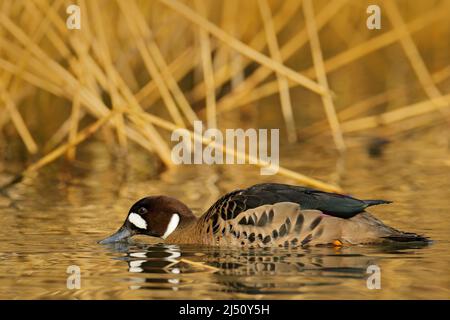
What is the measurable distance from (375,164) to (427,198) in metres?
2.14

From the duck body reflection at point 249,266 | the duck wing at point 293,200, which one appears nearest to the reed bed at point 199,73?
the duck wing at point 293,200

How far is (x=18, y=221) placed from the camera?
30.9ft

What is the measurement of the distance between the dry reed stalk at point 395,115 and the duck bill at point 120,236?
15.9ft

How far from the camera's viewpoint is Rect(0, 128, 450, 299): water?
6801 millimetres

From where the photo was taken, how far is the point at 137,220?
8961 mm

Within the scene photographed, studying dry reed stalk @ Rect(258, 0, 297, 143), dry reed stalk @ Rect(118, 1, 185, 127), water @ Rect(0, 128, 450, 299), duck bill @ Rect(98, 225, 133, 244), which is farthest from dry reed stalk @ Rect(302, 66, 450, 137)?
duck bill @ Rect(98, 225, 133, 244)

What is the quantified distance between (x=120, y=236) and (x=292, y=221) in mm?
1302

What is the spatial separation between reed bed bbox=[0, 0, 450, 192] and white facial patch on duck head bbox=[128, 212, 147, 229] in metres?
1.19

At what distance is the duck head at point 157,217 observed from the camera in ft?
29.4

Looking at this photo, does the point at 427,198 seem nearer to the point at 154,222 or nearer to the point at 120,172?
the point at 154,222

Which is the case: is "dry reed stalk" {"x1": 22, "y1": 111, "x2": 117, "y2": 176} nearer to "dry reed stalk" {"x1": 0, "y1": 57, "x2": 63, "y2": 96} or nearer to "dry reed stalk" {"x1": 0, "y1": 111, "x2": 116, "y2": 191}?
"dry reed stalk" {"x1": 0, "y1": 111, "x2": 116, "y2": 191}

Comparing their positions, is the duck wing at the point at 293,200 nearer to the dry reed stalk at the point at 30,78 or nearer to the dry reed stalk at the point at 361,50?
the dry reed stalk at the point at 361,50

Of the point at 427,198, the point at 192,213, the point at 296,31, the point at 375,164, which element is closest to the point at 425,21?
the point at 375,164

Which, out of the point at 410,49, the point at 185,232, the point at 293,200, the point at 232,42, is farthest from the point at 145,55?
the point at 293,200
